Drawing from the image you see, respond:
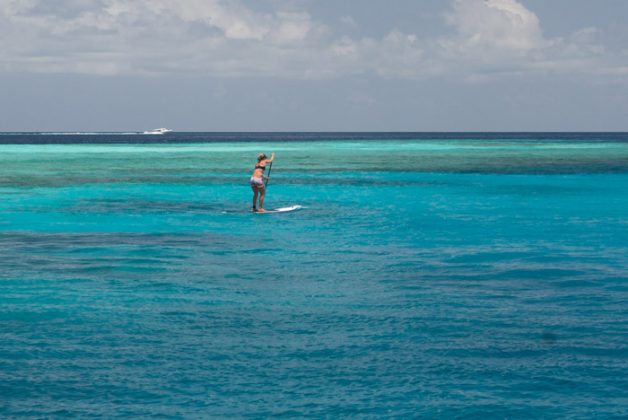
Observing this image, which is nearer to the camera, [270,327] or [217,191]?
[270,327]

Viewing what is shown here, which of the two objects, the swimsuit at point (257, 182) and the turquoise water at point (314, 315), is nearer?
the turquoise water at point (314, 315)

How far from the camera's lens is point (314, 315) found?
11305 mm

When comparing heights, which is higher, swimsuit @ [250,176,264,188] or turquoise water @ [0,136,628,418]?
swimsuit @ [250,176,264,188]

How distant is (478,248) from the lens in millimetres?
17562

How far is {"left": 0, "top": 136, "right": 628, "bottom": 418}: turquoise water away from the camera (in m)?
8.11

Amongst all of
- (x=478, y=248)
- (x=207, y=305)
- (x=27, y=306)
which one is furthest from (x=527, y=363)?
(x=478, y=248)

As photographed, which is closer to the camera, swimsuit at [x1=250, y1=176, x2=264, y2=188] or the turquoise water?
the turquoise water

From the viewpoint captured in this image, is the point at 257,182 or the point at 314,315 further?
the point at 257,182

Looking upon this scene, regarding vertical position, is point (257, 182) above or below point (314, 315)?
above

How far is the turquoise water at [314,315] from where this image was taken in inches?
319

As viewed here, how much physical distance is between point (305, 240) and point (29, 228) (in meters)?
7.23

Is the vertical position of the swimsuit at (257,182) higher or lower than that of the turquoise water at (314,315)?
higher

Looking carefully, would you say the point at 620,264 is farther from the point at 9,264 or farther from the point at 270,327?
the point at 9,264

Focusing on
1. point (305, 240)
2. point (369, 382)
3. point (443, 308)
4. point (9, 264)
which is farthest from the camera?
point (305, 240)
